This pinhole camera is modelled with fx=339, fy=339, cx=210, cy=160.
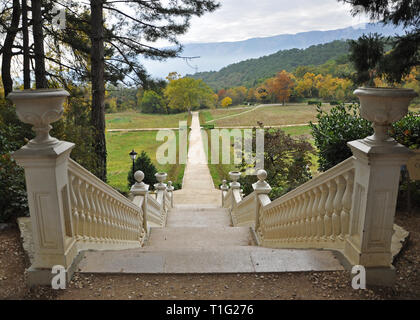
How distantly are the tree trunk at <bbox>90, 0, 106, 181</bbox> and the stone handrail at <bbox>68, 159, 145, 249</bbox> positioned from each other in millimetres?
5013

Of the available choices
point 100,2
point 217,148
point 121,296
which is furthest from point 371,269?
point 217,148

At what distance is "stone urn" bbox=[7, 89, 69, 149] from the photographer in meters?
2.54

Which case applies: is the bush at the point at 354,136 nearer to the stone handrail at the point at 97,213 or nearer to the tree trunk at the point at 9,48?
the stone handrail at the point at 97,213

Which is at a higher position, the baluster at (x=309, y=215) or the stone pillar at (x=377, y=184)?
the stone pillar at (x=377, y=184)

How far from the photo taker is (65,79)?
38.2 feet

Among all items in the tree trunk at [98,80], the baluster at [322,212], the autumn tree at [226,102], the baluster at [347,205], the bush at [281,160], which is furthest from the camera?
the autumn tree at [226,102]

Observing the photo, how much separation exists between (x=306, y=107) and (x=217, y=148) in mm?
27324

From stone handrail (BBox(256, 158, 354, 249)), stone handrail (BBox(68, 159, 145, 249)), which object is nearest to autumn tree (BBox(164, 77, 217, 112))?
stone handrail (BBox(68, 159, 145, 249))

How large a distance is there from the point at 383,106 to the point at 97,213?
3122 millimetres

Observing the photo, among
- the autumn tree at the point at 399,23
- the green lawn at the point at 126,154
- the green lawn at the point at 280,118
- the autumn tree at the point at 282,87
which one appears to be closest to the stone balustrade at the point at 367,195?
the autumn tree at the point at 399,23

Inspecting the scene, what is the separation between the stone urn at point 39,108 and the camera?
8.35 feet

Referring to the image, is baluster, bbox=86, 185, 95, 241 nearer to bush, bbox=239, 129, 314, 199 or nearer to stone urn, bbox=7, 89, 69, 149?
stone urn, bbox=7, 89, 69, 149

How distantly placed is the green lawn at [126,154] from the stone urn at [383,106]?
39.4 feet

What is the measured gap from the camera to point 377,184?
8.67 feet
